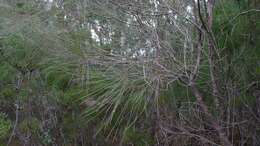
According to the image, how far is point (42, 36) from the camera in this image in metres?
2.00

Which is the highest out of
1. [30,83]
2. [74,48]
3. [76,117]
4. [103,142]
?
[74,48]

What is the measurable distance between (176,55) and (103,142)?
3.11 ft

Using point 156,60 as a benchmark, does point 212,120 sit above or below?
below

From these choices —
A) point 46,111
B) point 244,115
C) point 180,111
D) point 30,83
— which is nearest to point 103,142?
point 46,111

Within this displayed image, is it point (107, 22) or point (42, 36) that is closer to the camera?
point (107, 22)

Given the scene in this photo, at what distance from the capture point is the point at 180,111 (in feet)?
5.99

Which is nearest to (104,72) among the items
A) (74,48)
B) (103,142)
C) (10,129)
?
(74,48)

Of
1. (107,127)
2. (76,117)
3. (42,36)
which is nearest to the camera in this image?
(42,36)

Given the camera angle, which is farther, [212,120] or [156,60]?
[212,120]

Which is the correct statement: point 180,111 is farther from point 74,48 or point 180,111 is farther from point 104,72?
point 74,48

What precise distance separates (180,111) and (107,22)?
1.67 ft

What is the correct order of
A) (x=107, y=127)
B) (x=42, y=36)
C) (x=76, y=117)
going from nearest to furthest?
(x=42, y=36) → (x=107, y=127) → (x=76, y=117)

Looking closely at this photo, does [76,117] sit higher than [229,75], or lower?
lower

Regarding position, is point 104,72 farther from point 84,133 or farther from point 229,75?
point 84,133
